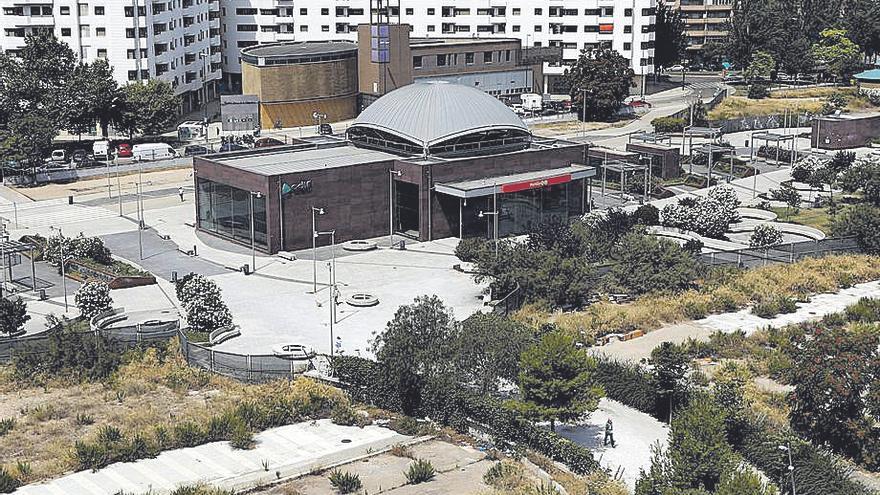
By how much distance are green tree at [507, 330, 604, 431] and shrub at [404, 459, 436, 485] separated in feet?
13.4

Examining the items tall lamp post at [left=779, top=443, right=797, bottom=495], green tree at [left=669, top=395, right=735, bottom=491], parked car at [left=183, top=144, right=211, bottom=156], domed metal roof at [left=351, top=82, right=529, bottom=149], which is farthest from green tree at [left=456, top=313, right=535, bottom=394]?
parked car at [left=183, top=144, right=211, bottom=156]

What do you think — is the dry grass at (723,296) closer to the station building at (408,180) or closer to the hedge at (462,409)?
the hedge at (462,409)

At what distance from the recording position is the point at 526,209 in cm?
7338

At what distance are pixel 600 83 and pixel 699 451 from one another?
8342cm

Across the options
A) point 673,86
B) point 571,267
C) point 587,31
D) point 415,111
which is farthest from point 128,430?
point 673,86

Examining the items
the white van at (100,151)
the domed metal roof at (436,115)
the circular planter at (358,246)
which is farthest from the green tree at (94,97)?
the circular planter at (358,246)

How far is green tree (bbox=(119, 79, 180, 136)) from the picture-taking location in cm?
10100

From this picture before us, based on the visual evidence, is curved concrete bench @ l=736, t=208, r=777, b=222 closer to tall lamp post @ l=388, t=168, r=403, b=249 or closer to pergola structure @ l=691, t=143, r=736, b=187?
pergola structure @ l=691, t=143, r=736, b=187

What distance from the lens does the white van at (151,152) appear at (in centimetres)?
9650

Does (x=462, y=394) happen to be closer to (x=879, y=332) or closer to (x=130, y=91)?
(x=879, y=332)

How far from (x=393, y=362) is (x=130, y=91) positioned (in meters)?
66.2

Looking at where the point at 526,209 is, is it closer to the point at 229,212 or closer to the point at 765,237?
the point at 765,237

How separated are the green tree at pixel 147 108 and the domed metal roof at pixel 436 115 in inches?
1207

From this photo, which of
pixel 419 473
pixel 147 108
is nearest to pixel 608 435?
pixel 419 473
